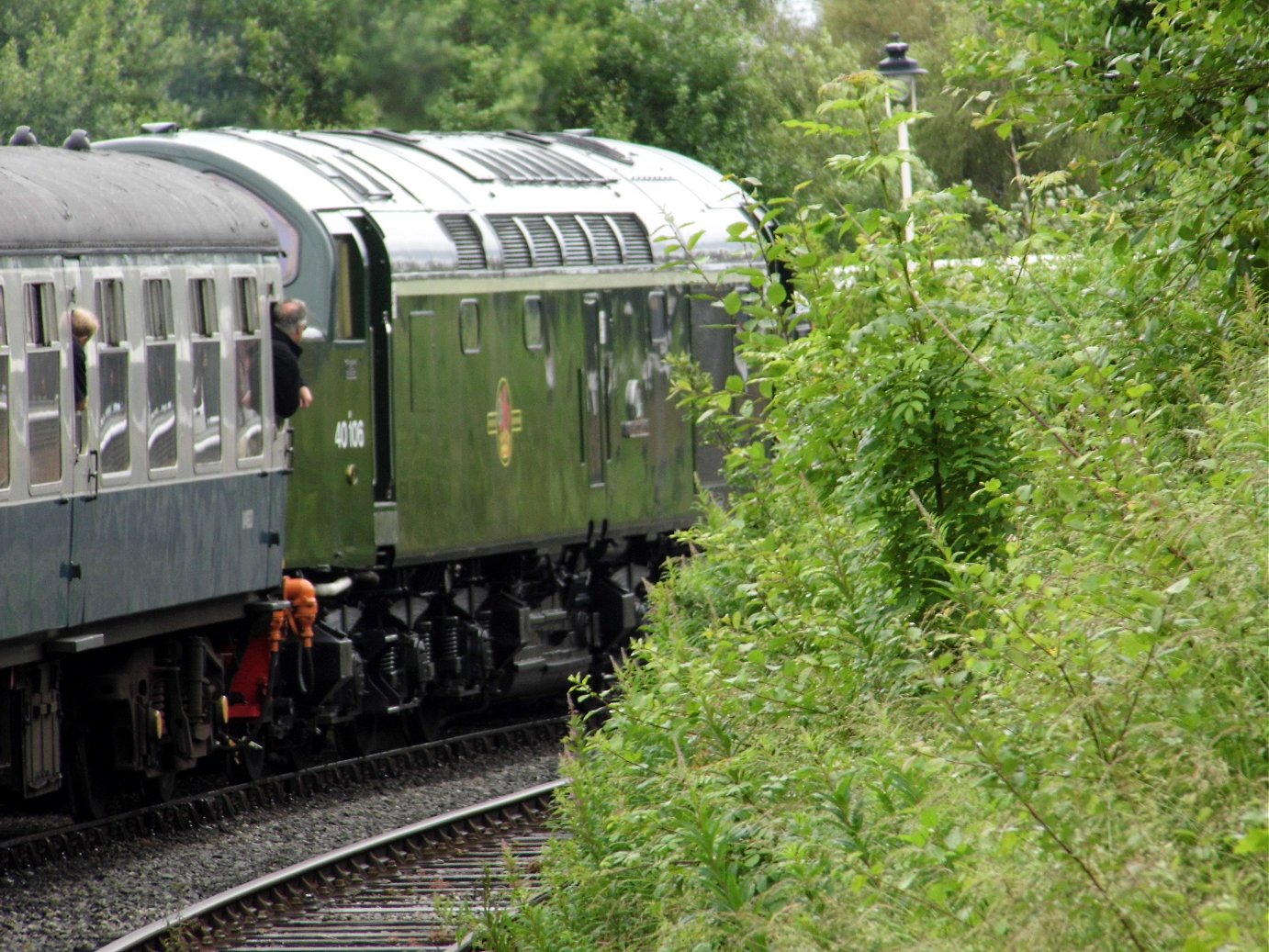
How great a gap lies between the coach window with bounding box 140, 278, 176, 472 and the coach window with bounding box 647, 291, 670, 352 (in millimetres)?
5943

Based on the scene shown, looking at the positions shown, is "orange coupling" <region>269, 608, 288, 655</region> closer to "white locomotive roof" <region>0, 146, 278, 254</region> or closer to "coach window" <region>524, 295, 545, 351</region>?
"white locomotive roof" <region>0, 146, 278, 254</region>

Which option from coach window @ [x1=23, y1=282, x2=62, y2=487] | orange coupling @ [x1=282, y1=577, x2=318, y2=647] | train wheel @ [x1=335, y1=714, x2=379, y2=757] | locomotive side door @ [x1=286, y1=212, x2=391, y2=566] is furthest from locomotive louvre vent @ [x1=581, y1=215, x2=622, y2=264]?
coach window @ [x1=23, y1=282, x2=62, y2=487]

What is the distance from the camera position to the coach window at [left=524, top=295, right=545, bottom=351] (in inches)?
612

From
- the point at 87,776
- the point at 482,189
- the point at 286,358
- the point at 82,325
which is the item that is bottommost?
the point at 87,776

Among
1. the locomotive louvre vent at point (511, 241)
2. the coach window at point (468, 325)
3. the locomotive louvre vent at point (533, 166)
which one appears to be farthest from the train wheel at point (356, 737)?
the locomotive louvre vent at point (533, 166)

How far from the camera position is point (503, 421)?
15.4 m

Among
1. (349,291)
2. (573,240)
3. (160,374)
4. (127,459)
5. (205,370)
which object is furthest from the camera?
(573,240)

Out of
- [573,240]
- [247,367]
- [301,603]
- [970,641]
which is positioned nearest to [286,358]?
[247,367]

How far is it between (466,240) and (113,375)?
13.9 ft

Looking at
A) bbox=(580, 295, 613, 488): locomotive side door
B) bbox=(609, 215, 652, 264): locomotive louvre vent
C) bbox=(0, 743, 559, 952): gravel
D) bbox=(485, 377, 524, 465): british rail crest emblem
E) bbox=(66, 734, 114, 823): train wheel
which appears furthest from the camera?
Answer: bbox=(609, 215, 652, 264): locomotive louvre vent

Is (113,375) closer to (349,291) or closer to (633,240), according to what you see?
(349,291)

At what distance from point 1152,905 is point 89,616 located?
7389 millimetres

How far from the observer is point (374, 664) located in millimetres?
14516

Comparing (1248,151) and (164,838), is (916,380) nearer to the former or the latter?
(1248,151)
